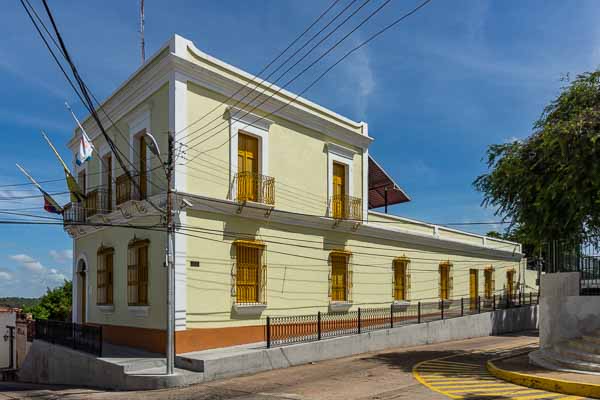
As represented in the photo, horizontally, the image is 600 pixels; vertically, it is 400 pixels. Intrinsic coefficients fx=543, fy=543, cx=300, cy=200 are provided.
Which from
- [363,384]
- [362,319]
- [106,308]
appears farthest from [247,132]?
[363,384]

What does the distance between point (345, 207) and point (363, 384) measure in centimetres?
901

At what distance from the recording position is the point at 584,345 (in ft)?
39.1

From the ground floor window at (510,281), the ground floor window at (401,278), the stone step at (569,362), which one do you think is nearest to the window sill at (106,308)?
the ground floor window at (401,278)

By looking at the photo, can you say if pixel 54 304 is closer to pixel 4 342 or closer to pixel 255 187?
pixel 4 342

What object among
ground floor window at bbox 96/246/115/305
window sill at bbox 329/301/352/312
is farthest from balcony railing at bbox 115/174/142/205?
window sill at bbox 329/301/352/312

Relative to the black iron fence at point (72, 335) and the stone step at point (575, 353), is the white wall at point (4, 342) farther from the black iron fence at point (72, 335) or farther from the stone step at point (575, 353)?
the stone step at point (575, 353)

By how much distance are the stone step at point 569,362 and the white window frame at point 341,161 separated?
365 inches

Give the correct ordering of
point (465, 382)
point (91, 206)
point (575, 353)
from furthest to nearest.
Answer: point (91, 206) < point (575, 353) < point (465, 382)

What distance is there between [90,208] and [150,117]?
15.2 ft

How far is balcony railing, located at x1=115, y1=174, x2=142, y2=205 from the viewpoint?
16.4m

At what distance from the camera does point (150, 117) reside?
16234 millimetres

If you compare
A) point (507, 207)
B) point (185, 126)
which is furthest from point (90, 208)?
point (507, 207)

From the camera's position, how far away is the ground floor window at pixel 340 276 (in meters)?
19.6

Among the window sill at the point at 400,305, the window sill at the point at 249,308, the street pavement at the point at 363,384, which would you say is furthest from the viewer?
the window sill at the point at 400,305
